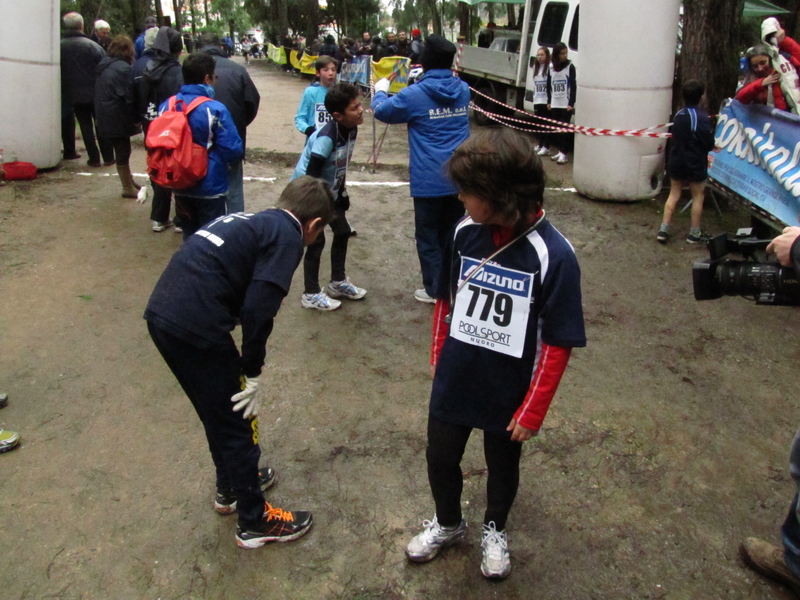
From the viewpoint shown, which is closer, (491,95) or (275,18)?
(491,95)

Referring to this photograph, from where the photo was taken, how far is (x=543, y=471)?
10.4 feet

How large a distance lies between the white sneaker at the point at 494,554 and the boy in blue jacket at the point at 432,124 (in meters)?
2.01

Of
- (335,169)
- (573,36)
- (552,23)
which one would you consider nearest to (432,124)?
(335,169)

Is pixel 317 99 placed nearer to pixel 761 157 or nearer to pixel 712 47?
pixel 761 157

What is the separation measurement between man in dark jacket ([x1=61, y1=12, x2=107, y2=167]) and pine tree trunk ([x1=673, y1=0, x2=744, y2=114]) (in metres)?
7.22

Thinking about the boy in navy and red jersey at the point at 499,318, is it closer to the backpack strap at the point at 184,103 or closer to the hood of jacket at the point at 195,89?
the backpack strap at the point at 184,103

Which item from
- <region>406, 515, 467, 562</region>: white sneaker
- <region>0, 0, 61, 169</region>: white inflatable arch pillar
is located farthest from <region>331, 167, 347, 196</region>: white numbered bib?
<region>0, 0, 61, 169</region>: white inflatable arch pillar

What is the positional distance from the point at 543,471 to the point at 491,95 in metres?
11.4

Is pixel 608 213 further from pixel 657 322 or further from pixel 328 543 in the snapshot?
pixel 328 543

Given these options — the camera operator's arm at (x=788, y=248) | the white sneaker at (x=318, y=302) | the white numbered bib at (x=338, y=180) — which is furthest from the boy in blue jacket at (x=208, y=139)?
the camera operator's arm at (x=788, y=248)

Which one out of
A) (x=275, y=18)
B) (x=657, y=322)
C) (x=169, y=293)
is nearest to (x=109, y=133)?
(x=169, y=293)

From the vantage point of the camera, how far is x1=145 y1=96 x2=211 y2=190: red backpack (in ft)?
13.3

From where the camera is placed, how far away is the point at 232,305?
2328mm

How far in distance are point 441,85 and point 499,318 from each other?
105 inches
